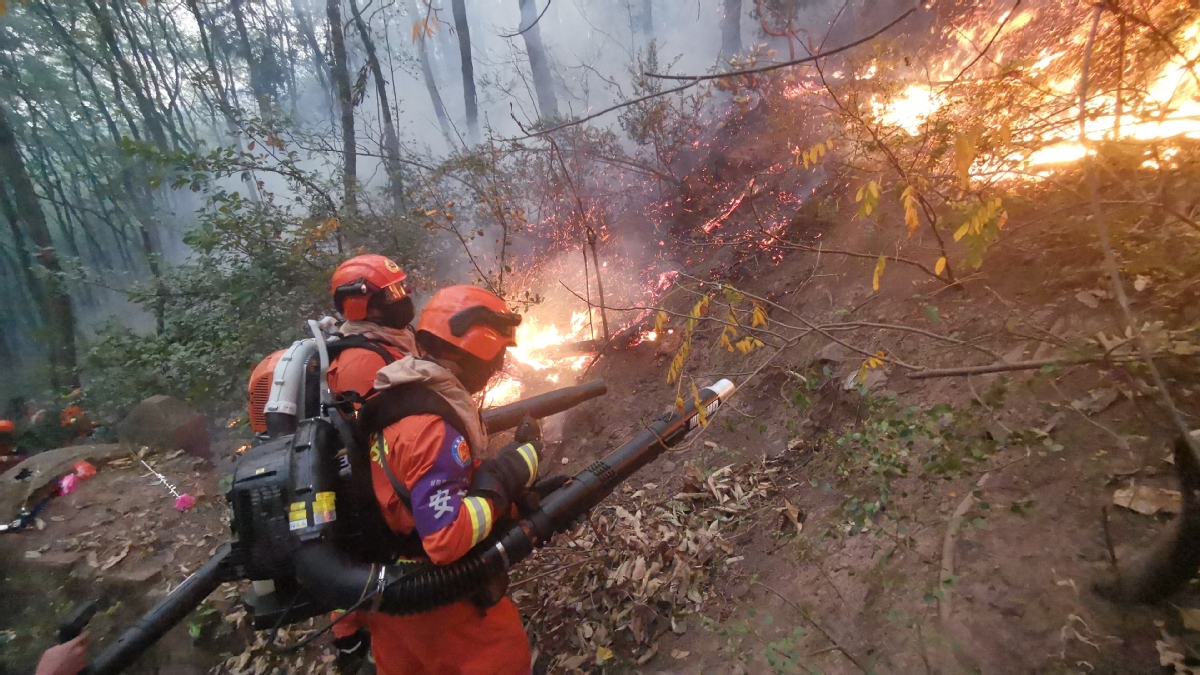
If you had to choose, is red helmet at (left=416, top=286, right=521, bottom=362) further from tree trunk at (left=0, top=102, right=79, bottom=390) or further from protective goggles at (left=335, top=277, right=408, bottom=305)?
tree trunk at (left=0, top=102, right=79, bottom=390)

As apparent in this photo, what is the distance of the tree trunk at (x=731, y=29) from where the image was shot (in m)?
16.3

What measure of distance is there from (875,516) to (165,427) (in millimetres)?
9271

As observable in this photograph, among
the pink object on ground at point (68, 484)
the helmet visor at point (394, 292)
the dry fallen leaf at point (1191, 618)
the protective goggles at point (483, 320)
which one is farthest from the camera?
the pink object on ground at point (68, 484)

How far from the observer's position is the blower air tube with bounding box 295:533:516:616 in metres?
2.31

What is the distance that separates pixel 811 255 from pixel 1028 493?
4.58 m

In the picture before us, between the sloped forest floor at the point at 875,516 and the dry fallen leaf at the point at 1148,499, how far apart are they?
0.6 inches

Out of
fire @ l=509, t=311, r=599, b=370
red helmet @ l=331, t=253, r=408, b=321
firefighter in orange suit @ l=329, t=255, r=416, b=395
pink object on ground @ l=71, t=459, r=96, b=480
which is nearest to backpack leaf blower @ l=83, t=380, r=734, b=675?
firefighter in orange suit @ l=329, t=255, r=416, b=395

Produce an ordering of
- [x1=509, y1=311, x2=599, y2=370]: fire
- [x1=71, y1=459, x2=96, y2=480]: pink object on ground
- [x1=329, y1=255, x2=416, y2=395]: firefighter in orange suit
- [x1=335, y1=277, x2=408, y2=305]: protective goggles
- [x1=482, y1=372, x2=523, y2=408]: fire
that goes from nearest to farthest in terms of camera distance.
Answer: [x1=329, y1=255, x2=416, y2=395]: firefighter in orange suit
[x1=335, y1=277, x2=408, y2=305]: protective goggles
[x1=71, y1=459, x2=96, y2=480]: pink object on ground
[x1=482, y1=372, x2=523, y2=408]: fire
[x1=509, y1=311, x2=599, y2=370]: fire

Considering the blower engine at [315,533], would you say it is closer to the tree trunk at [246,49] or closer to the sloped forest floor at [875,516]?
the sloped forest floor at [875,516]

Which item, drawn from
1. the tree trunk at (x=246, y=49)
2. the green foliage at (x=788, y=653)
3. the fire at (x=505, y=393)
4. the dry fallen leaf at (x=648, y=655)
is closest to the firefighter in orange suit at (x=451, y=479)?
the dry fallen leaf at (x=648, y=655)

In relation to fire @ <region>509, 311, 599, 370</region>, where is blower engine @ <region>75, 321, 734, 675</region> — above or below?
above

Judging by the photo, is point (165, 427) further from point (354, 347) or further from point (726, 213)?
point (726, 213)

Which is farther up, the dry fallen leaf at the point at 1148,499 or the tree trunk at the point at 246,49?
the tree trunk at the point at 246,49

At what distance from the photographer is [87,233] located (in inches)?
814
